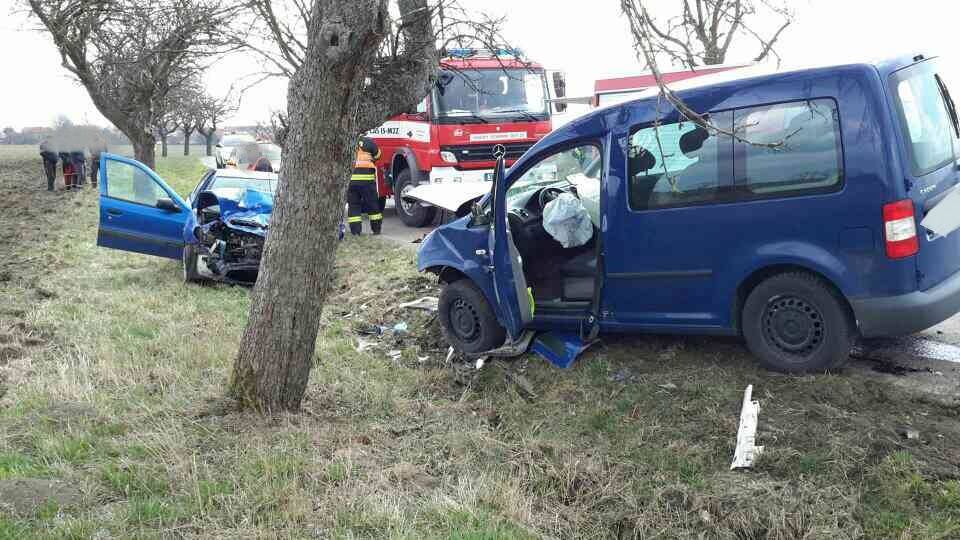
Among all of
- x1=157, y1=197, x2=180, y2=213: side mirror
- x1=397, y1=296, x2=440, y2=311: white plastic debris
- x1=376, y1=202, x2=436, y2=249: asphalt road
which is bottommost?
x1=397, y1=296, x2=440, y2=311: white plastic debris

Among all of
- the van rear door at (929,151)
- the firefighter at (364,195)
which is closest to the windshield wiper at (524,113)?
the firefighter at (364,195)

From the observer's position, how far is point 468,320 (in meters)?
6.38

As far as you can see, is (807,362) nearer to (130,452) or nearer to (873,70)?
(873,70)

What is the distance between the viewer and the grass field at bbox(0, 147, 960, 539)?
3.66 meters

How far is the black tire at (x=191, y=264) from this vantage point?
33.5ft

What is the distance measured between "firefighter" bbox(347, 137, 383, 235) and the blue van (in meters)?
6.45

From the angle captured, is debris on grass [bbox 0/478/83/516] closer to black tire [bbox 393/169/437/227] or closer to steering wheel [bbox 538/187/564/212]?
steering wheel [bbox 538/187/564/212]

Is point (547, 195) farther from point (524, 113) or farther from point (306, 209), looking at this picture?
point (524, 113)

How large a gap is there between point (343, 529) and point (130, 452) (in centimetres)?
156

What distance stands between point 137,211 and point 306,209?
659cm

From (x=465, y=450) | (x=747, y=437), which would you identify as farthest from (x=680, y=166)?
(x=465, y=450)

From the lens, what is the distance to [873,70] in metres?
4.45

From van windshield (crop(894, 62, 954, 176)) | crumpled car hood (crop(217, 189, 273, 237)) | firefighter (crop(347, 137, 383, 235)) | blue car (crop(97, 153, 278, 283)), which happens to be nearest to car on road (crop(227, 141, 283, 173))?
firefighter (crop(347, 137, 383, 235))

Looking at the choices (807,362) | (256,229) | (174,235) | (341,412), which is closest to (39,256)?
(174,235)
